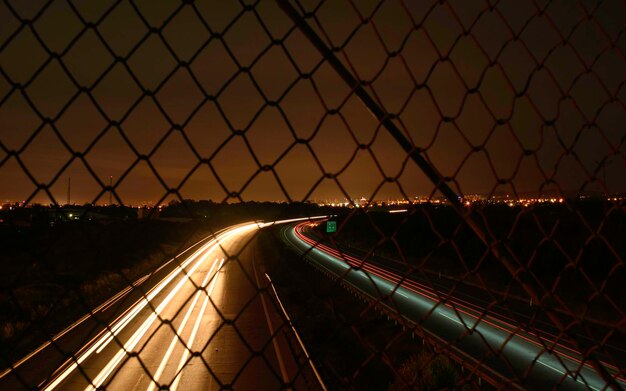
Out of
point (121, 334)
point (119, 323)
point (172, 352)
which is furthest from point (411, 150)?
point (119, 323)

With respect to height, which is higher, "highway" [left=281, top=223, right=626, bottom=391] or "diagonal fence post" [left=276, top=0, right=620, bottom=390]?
"diagonal fence post" [left=276, top=0, right=620, bottom=390]

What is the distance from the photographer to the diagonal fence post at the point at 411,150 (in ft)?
6.81

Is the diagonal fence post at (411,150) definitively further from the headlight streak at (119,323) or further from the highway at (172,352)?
the highway at (172,352)

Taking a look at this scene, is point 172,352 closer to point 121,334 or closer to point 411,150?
point 121,334

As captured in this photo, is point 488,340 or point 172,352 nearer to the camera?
Result: point 172,352

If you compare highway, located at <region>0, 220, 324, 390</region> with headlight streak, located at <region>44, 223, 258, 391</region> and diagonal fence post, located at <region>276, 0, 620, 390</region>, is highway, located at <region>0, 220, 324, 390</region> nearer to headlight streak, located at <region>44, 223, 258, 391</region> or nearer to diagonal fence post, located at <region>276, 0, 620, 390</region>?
headlight streak, located at <region>44, 223, 258, 391</region>

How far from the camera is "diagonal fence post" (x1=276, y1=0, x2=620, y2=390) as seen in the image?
6.81 feet

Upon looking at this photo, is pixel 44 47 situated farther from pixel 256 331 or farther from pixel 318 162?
pixel 256 331

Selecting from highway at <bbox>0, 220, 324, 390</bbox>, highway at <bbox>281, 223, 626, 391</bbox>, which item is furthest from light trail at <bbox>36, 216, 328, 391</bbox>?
highway at <bbox>281, 223, 626, 391</bbox>

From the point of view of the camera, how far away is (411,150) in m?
2.21

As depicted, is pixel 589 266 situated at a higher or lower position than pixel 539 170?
lower

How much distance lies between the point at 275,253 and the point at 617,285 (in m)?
25.5

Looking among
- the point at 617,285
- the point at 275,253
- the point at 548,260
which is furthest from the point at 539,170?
the point at 275,253

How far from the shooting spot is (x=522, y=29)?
243cm
